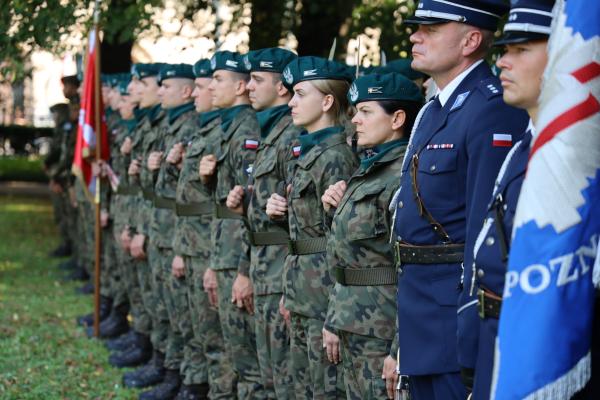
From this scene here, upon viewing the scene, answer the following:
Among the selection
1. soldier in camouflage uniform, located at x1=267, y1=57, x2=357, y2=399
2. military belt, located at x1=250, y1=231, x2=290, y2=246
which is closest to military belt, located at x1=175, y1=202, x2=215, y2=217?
military belt, located at x1=250, y1=231, x2=290, y2=246

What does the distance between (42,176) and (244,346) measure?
2198cm

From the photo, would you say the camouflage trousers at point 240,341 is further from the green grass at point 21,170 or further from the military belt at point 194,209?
the green grass at point 21,170

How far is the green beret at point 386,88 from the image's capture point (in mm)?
4848

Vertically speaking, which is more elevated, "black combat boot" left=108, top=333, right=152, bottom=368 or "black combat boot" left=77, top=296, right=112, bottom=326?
"black combat boot" left=108, top=333, right=152, bottom=368

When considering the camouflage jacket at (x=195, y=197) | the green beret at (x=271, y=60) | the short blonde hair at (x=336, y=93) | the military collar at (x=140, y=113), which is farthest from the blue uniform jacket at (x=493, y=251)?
the military collar at (x=140, y=113)

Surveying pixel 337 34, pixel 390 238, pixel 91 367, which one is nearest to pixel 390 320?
pixel 390 238

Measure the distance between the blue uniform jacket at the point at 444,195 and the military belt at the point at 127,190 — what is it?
18.7 ft

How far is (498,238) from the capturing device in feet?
11.1

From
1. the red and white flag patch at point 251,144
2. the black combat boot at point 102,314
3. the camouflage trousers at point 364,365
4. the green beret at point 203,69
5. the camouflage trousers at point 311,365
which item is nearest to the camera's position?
the camouflage trousers at point 364,365

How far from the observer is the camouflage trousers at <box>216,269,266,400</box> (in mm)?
6559

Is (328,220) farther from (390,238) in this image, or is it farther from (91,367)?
(91,367)

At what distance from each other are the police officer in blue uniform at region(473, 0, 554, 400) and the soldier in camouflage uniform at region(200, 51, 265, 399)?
3.00 meters

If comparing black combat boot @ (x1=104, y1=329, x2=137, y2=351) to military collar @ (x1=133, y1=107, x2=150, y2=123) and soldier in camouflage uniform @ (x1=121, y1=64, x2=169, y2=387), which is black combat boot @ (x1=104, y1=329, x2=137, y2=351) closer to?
soldier in camouflage uniform @ (x1=121, y1=64, x2=169, y2=387)

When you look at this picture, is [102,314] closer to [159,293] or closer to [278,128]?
[159,293]
